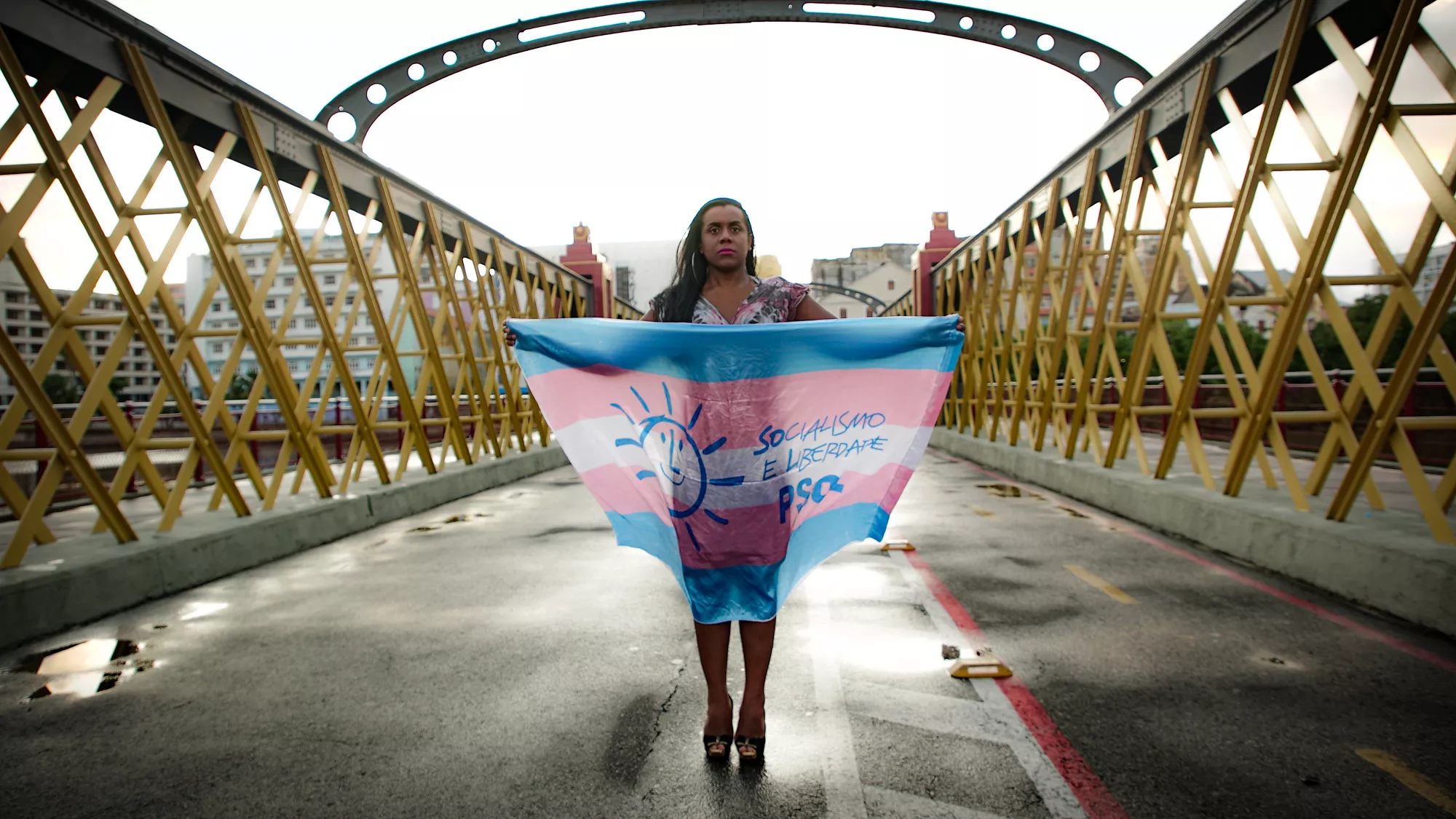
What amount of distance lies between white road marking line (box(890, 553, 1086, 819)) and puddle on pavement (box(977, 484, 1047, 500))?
5.74 metres

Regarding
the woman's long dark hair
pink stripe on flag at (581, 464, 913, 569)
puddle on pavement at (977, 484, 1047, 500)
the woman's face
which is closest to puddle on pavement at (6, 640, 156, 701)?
pink stripe on flag at (581, 464, 913, 569)

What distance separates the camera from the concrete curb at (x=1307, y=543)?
4309mm

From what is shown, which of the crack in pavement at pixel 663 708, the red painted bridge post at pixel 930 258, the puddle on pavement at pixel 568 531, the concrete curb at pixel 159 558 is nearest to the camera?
the crack in pavement at pixel 663 708

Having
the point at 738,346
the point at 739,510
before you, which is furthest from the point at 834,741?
the point at 738,346

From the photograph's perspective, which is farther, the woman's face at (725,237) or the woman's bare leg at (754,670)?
Result: the woman's face at (725,237)

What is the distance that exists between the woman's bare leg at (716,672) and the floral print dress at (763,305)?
3.56ft

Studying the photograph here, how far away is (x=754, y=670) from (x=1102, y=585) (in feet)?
10.7

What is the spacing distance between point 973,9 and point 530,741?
1069 centimetres

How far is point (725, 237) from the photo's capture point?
10.3 ft

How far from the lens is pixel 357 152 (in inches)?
377

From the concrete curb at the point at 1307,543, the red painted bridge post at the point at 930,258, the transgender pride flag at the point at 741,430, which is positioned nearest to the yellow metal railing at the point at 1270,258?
the concrete curb at the point at 1307,543

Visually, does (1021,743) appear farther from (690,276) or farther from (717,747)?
(690,276)

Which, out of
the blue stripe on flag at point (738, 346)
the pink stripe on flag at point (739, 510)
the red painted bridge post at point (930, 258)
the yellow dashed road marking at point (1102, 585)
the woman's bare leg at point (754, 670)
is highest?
the red painted bridge post at point (930, 258)

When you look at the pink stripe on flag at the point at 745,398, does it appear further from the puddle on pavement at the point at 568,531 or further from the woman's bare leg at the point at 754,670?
the puddle on pavement at the point at 568,531
